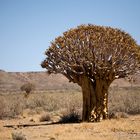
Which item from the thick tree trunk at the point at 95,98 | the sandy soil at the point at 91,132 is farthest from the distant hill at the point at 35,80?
the sandy soil at the point at 91,132

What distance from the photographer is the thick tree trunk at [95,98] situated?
19.4 metres

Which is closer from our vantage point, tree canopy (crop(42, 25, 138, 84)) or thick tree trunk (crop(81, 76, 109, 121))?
tree canopy (crop(42, 25, 138, 84))

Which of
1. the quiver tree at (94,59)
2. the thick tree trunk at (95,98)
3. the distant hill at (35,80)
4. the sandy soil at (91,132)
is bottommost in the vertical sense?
the sandy soil at (91,132)

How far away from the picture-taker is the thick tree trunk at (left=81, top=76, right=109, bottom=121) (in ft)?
63.6

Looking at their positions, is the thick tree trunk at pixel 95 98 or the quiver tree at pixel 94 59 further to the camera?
the thick tree trunk at pixel 95 98

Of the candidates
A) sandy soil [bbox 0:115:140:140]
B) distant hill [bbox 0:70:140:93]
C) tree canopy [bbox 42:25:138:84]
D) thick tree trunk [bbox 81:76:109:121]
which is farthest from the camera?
distant hill [bbox 0:70:140:93]

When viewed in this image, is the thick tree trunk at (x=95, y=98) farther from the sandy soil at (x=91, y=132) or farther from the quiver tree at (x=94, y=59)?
the sandy soil at (x=91, y=132)

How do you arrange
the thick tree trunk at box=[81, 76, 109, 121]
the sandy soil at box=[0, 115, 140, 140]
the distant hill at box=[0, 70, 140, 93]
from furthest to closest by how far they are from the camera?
the distant hill at box=[0, 70, 140, 93]
the thick tree trunk at box=[81, 76, 109, 121]
the sandy soil at box=[0, 115, 140, 140]

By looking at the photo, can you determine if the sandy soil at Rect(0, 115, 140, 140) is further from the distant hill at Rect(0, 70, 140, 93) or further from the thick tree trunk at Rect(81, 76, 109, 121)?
the distant hill at Rect(0, 70, 140, 93)

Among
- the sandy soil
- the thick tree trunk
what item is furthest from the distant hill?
the sandy soil

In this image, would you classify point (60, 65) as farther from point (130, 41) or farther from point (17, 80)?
point (17, 80)

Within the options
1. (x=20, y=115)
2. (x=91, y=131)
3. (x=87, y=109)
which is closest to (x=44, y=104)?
(x=20, y=115)

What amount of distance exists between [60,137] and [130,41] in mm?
7025

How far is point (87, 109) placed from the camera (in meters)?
19.5
